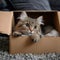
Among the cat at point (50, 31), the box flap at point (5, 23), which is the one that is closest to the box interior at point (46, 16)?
the cat at point (50, 31)

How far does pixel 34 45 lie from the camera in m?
1.33

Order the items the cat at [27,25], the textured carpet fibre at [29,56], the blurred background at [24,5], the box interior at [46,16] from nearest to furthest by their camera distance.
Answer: the textured carpet fibre at [29,56]
the cat at [27,25]
the box interior at [46,16]
the blurred background at [24,5]

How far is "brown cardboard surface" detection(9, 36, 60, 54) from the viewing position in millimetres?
1316

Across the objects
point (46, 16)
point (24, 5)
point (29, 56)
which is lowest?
point (29, 56)

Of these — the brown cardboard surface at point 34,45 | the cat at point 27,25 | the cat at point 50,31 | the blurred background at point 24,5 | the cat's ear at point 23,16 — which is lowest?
the brown cardboard surface at point 34,45

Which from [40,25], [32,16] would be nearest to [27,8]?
[32,16]

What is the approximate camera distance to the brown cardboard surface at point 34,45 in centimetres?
132

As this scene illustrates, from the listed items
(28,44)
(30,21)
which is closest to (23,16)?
(30,21)

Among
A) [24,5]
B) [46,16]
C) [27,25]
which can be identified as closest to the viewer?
[27,25]

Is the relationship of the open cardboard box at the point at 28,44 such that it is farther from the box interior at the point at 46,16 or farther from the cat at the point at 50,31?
the box interior at the point at 46,16

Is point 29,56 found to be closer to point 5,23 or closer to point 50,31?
point 5,23

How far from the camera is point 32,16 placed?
180cm

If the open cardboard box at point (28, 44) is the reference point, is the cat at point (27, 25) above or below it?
above

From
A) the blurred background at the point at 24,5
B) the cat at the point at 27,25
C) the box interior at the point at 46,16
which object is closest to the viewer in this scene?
the cat at the point at 27,25
